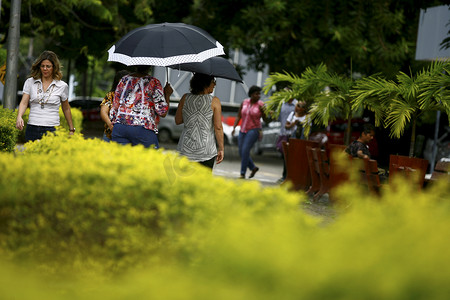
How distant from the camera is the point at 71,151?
5.21 m

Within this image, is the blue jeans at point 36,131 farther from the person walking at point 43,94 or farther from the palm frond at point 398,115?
the palm frond at point 398,115

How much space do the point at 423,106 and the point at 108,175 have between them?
6.71 meters

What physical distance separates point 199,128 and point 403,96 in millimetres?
3846

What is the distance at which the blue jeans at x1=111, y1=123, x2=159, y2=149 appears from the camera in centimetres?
710

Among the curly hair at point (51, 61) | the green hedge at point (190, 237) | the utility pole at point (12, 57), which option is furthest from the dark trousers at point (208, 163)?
the utility pole at point (12, 57)

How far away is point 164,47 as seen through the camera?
7660 millimetres

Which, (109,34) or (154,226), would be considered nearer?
(154,226)

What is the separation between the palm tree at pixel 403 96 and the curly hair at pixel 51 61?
14.2 feet

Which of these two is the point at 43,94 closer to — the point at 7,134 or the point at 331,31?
the point at 7,134

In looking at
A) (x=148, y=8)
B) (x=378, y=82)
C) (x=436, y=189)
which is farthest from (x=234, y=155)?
(x=436, y=189)

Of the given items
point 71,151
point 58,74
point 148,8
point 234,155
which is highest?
point 148,8

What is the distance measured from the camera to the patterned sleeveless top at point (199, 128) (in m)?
7.53

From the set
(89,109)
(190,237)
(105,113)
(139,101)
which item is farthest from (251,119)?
(89,109)

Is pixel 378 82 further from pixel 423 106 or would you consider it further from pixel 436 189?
pixel 436 189
